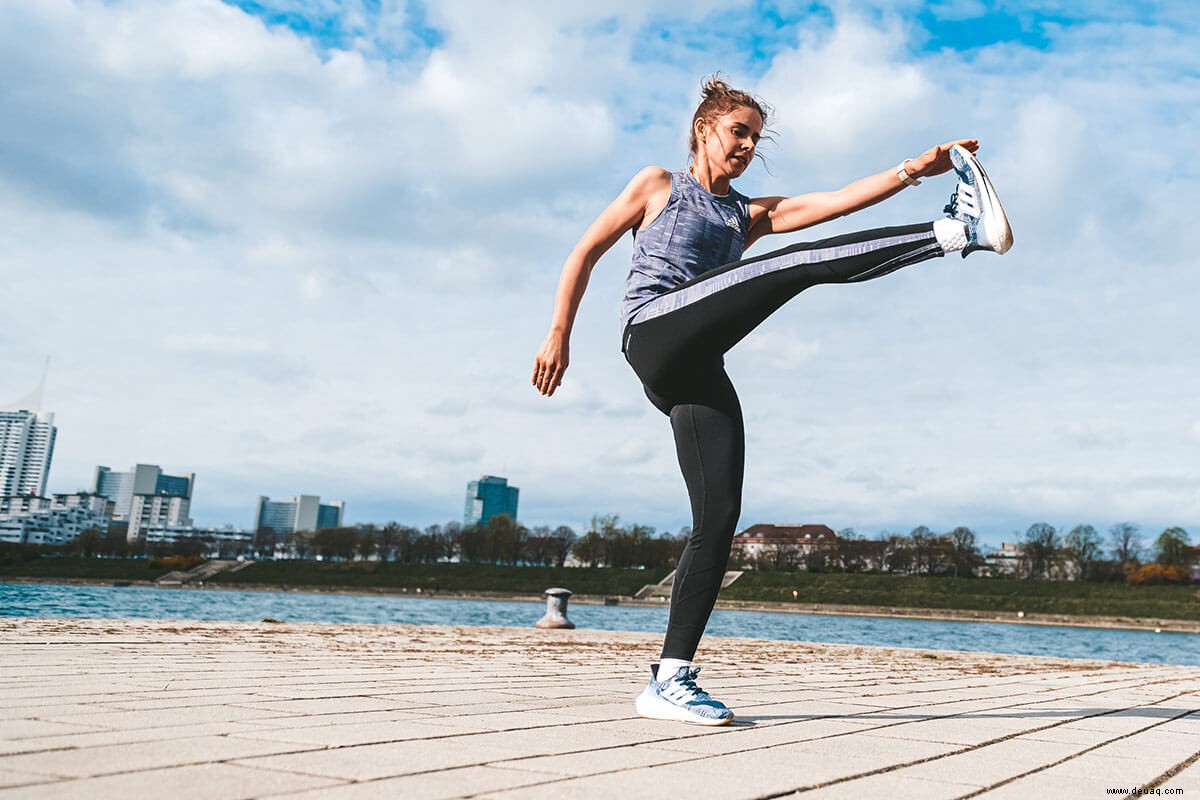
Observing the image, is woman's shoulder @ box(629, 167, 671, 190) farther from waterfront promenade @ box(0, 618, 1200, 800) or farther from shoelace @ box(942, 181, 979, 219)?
waterfront promenade @ box(0, 618, 1200, 800)

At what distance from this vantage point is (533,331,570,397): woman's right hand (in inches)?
151

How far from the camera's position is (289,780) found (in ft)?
6.63

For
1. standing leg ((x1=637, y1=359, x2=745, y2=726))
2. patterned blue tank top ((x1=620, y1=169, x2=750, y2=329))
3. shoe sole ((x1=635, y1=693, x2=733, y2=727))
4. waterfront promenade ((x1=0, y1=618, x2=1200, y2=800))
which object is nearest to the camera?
waterfront promenade ((x1=0, y1=618, x2=1200, y2=800))

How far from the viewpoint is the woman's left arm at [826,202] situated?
3957 millimetres

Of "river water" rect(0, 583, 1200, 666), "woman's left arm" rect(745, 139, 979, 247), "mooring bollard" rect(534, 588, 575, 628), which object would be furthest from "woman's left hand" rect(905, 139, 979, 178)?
"river water" rect(0, 583, 1200, 666)

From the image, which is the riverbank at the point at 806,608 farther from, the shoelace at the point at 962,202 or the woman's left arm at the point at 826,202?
the shoelace at the point at 962,202

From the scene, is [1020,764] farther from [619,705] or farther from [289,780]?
[289,780]

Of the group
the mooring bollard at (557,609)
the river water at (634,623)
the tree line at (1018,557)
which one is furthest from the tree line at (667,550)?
the mooring bollard at (557,609)

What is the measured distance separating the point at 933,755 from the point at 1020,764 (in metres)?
0.24

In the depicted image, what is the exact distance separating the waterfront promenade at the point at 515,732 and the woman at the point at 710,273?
56cm

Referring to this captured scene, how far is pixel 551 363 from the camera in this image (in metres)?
3.84

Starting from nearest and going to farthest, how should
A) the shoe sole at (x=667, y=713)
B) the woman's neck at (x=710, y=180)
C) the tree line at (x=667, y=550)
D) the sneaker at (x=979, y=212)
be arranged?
the sneaker at (x=979, y=212) < the shoe sole at (x=667, y=713) < the woman's neck at (x=710, y=180) < the tree line at (x=667, y=550)

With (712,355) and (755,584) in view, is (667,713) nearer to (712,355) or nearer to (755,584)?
(712,355)

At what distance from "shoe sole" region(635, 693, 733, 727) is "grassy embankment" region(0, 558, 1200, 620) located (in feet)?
232
